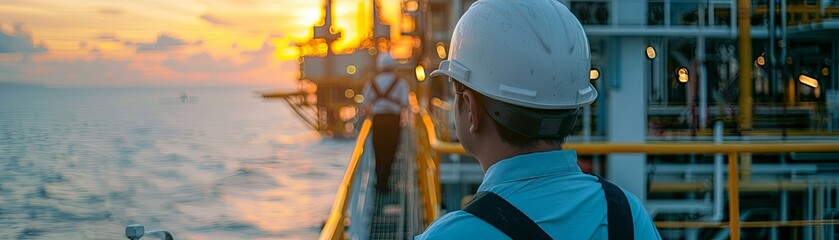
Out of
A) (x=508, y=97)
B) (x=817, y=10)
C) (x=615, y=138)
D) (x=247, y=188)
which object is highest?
(x=817, y=10)

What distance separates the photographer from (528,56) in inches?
53.5

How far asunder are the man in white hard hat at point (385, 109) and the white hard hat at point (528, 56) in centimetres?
622

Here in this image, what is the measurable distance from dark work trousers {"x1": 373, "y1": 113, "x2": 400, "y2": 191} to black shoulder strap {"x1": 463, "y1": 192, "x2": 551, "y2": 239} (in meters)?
6.46

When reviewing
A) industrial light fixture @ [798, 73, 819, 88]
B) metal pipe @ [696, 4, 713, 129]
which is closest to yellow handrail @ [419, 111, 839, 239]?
metal pipe @ [696, 4, 713, 129]

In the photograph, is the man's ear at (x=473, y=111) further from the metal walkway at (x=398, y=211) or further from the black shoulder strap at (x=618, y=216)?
the metal walkway at (x=398, y=211)

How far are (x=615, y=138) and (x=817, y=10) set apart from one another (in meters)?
3.42

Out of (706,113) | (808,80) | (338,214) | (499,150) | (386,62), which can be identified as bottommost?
(706,113)

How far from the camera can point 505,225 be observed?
1.21 m

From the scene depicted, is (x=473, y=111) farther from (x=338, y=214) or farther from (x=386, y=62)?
(x=386, y=62)

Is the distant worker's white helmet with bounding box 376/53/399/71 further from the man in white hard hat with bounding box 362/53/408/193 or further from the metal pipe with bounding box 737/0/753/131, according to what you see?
the metal pipe with bounding box 737/0/753/131

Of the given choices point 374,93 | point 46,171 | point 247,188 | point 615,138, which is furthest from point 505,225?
point 247,188

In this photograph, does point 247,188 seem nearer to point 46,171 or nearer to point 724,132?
point 724,132

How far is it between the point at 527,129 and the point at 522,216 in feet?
0.56

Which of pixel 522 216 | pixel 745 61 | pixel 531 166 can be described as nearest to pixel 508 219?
pixel 522 216
